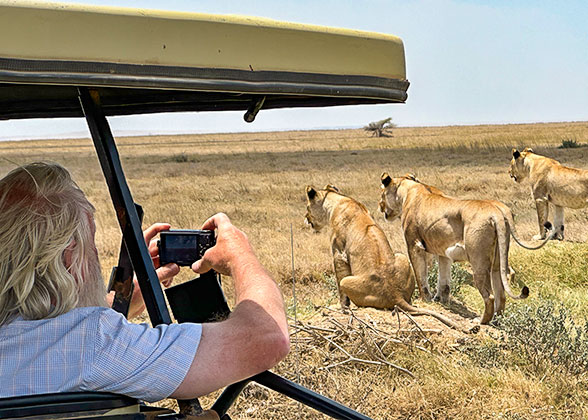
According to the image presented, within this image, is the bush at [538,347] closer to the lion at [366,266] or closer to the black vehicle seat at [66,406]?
the lion at [366,266]

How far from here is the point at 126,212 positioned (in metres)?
1.97

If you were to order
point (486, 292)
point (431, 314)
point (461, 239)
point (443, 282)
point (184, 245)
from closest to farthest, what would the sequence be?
point (184, 245), point (431, 314), point (486, 292), point (461, 239), point (443, 282)

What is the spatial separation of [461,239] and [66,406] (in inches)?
259

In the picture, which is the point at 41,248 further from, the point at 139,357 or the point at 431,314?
the point at 431,314

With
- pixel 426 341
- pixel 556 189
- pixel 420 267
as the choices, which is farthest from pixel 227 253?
pixel 556 189

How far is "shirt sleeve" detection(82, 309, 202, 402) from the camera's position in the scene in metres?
1.68

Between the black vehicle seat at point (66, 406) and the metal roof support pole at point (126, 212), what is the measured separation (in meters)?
0.27

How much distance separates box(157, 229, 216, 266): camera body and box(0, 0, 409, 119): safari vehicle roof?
1.94 ft

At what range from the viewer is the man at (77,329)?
1.68 meters

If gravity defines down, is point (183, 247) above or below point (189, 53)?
below

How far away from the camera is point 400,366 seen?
5930 millimetres

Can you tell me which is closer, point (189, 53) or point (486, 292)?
point (189, 53)

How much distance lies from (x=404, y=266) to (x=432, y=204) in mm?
955

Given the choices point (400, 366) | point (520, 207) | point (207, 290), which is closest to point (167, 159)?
point (520, 207)
